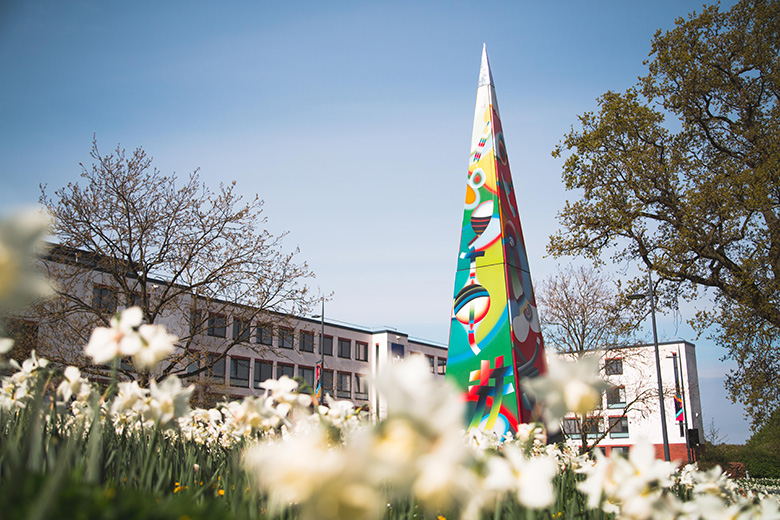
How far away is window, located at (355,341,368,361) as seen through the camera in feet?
172

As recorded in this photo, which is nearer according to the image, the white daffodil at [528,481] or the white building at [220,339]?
the white daffodil at [528,481]

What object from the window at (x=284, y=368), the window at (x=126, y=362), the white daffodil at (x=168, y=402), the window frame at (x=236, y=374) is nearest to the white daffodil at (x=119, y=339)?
the white daffodil at (x=168, y=402)

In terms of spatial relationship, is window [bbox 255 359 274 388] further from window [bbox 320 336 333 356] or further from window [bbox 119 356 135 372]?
window [bbox 119 356 135 372]

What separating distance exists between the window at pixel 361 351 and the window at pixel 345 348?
0.91 meters

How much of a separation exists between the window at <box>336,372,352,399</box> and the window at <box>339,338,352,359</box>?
1.58m

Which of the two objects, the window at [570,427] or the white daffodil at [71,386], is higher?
the white daffodil at [71,386]

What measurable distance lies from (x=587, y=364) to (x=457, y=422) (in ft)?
2.08

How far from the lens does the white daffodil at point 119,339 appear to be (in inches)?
72.6

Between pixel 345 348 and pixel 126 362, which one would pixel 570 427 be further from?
pixel 126 362

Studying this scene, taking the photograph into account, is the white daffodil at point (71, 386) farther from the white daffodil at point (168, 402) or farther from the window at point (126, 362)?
the window at point (126, 362)

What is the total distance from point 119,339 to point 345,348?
50.2m

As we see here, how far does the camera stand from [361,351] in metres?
53.2

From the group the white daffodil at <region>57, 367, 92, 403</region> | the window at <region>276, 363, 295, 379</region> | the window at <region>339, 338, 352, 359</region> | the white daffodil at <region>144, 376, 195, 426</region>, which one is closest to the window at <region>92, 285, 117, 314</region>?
the white daffodil at <region>57, 367, 92, 403</region>

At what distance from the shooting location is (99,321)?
60.6ft
